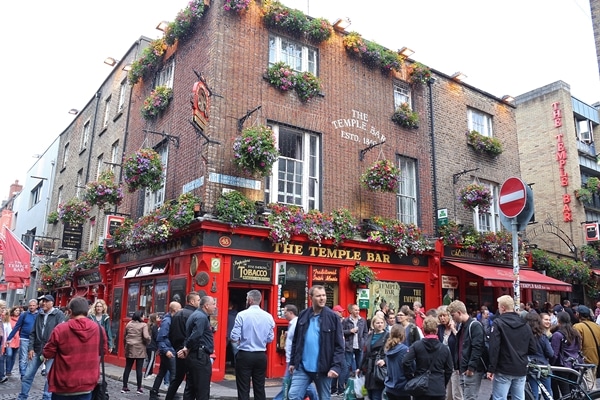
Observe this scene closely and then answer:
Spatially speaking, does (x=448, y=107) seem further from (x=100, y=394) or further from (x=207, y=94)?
(x=100, y=394)

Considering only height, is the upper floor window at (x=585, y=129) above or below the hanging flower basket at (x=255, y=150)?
above

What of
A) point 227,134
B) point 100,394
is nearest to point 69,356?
point 100,394

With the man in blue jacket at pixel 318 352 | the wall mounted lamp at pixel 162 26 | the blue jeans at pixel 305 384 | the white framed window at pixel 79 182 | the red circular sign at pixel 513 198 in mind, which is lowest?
the blue jeans at pixel 305 384

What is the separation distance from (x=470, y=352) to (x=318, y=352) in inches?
93.7

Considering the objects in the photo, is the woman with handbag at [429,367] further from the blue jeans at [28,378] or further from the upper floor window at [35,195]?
the upper floor window at [35,195]

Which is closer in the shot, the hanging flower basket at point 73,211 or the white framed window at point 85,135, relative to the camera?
the hanging flower basket at point 73,211

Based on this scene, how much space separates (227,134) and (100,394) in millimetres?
8139

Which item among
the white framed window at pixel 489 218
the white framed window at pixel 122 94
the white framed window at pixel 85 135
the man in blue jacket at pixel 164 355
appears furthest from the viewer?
the white framed window at pixel 85 135

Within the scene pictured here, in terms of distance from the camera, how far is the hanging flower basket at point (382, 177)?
14.1 m

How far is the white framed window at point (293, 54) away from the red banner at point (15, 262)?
38.6 feet

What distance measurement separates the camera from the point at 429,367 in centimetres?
596

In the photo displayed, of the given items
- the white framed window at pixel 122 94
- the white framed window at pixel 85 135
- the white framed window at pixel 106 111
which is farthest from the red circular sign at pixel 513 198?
the white framed window at pixel 85 135

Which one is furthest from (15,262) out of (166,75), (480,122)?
(480,122)

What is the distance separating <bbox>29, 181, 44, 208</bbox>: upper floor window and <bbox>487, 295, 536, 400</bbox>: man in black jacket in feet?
96.6
